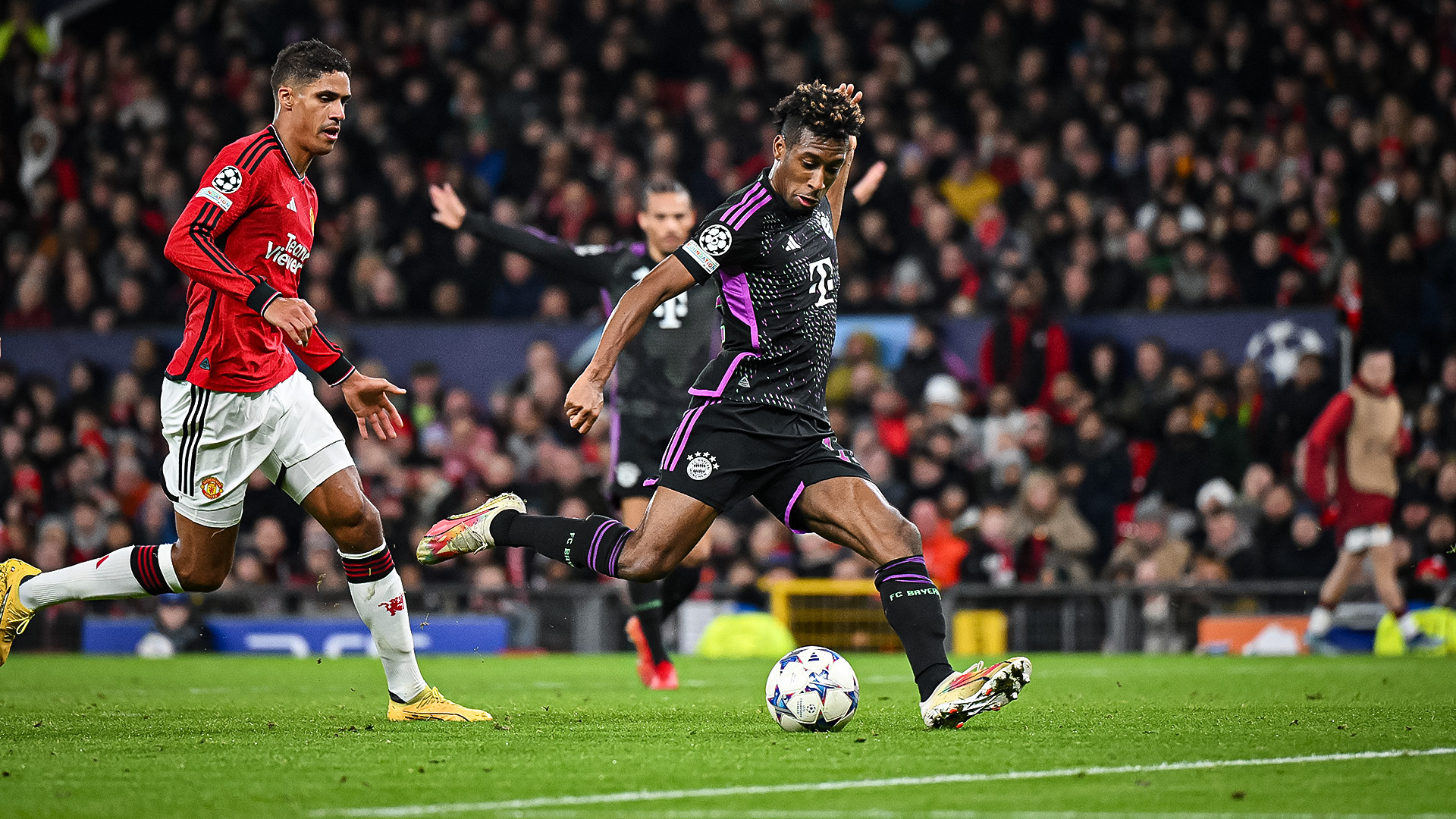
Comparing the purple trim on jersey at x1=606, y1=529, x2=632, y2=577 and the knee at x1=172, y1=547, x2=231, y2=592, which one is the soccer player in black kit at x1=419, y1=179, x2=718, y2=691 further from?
the knee at x1=172, y1=547, x2=231, y2=592

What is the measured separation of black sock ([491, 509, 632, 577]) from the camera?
6.82 m

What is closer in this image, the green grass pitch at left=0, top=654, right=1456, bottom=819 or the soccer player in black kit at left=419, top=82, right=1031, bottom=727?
the green grass pitch at left=0, top=654, right=1456, bottom=819

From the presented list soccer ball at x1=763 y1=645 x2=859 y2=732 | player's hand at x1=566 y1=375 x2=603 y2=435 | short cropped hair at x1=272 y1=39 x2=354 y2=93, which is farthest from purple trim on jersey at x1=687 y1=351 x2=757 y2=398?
short cropped hair at x1=272 y1=39 x2=354 y2=93

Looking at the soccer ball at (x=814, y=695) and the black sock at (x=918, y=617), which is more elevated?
the black sock at (x=918, y=617)

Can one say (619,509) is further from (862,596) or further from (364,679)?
(862,596)

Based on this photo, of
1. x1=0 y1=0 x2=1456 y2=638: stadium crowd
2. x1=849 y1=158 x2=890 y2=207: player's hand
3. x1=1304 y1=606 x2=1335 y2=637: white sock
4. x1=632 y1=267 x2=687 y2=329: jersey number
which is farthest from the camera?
x1=0 y1=0 x2=1456 y2=638: stadium crowd

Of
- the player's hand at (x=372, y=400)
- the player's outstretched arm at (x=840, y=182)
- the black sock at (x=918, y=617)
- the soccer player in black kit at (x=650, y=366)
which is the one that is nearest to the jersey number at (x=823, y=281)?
the player's outstretched arm at (x=840, y=182)

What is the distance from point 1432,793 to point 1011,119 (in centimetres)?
1340

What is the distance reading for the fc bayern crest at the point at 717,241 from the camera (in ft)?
21.0

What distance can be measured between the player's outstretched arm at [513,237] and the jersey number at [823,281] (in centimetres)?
260

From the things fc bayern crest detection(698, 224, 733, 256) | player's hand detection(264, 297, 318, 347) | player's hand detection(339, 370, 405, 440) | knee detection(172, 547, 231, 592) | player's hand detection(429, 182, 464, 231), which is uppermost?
player's hand detection(429, 182, 464, 231)

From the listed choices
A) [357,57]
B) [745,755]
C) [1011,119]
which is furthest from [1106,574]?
[357,57]

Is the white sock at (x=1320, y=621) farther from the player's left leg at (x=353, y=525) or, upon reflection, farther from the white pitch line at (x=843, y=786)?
the player's left leg at (x=353, y=525)

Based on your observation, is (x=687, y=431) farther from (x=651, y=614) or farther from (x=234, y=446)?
(x=651, y=614)
